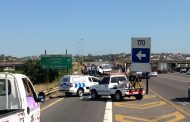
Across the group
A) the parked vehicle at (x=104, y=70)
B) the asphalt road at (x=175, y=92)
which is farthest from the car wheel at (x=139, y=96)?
the parked vehicle at (x=104, y=70)

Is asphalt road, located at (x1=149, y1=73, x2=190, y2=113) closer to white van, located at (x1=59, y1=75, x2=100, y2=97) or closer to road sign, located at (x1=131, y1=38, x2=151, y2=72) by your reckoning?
white van, located at (x1=59, y1=75, x2=100, y2=97)

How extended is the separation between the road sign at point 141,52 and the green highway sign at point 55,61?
37.3 metres

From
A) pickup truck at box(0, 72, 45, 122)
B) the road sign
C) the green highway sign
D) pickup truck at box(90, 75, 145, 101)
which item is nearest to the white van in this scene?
pickup truck at box(90, 75, 145, 101)

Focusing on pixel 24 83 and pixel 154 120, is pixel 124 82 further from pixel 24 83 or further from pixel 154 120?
pixel 24 83

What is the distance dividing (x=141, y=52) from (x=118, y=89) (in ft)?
54.0

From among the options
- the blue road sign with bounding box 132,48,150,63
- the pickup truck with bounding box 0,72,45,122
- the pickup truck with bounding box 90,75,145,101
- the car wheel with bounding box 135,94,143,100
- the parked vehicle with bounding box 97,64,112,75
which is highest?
the blue road sign with bounding box 132,48,150,63

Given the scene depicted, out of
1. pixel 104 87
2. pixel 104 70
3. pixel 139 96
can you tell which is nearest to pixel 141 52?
pixel 139 96

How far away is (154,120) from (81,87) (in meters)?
21.4

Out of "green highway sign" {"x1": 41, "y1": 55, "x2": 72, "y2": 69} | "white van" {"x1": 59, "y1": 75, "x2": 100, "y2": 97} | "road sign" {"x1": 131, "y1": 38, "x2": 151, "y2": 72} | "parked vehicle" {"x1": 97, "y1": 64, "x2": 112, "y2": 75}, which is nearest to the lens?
"road sign" {"x1": 131, "y1": 38, "x2": 151, "y2": 72}

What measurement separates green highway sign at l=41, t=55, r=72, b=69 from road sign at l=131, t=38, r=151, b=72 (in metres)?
37.3

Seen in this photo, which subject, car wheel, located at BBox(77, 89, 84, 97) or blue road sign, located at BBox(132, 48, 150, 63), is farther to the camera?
car wheel, located at BBox(77, 89, 84, 97)

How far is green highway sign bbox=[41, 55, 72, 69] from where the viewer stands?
5450 cm

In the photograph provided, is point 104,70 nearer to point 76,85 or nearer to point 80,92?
point 80,92

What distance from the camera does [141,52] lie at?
17.2m
